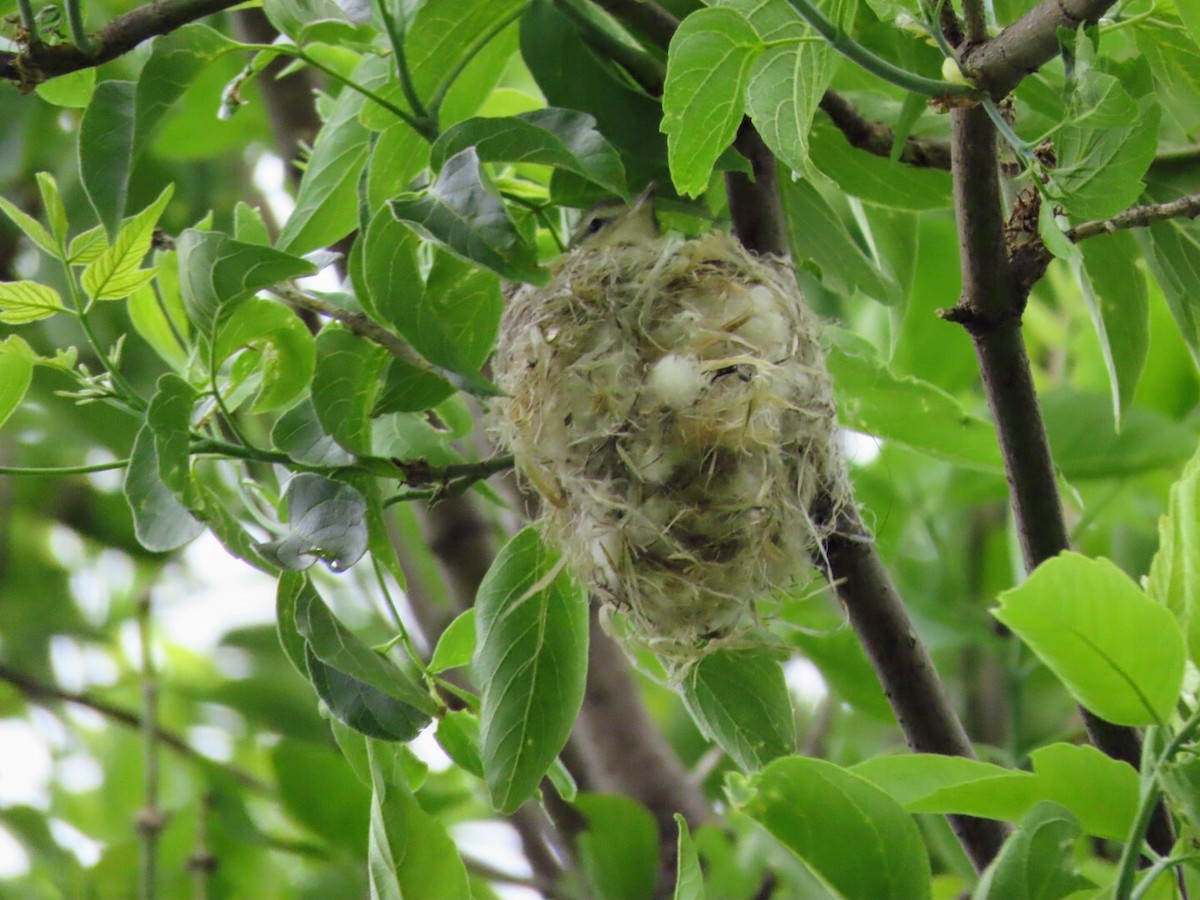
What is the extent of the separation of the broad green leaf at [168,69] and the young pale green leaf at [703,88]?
260 millimetres

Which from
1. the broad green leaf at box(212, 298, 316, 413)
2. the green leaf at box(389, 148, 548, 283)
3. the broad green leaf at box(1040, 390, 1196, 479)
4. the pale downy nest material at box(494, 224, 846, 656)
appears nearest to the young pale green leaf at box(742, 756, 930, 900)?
the pale downy nest material at box(494, 224, 846, 656)

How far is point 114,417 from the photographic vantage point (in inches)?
57.8

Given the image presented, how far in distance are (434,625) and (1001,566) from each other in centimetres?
78

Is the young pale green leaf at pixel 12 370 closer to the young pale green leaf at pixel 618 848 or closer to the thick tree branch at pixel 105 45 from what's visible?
the thick tree branch at pixel 105 45

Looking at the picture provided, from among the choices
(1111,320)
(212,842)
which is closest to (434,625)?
(212,842)

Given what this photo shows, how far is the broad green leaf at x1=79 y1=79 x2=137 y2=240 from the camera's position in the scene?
67 cm

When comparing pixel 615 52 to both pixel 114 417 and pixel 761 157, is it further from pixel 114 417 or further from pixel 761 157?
pixel 114 417

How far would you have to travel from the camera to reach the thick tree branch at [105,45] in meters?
0.63

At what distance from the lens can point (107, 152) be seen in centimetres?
68

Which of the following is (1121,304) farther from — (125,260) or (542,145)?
(125,260)

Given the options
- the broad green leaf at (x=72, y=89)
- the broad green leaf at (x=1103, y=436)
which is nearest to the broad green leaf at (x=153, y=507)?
the broad green leaf at (x=72, y=89)

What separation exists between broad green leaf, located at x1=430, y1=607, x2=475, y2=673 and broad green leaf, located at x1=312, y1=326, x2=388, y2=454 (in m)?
0.14

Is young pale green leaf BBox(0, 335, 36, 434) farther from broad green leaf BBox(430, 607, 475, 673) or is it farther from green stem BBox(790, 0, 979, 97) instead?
green stem BBox(790, 0, 979, 97)

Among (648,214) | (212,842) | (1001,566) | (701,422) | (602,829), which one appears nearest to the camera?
(701,422)
